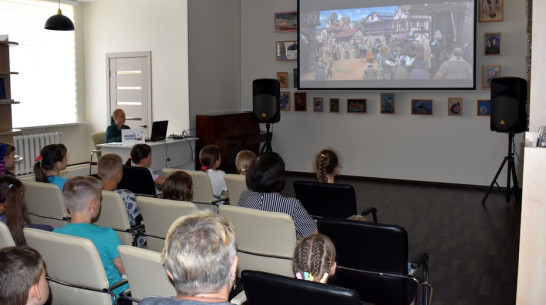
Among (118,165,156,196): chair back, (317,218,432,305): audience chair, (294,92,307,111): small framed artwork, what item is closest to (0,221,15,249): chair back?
(317,218,432,305): audience chair

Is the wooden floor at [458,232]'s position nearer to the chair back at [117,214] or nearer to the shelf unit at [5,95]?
the chair back at [117,214]

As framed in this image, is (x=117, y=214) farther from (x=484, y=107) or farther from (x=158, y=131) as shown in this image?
(x=484, y=107)

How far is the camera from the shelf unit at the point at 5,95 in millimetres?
6848

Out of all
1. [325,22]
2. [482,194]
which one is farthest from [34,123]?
[482,194]

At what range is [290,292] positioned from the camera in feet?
7.34

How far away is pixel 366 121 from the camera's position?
9.61 m

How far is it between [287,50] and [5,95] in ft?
16.4

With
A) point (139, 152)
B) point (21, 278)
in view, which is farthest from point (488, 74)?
point (21, 278)

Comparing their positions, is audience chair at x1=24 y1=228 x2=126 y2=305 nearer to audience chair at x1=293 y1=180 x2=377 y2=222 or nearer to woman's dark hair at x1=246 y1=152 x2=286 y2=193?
woman's dark hair at x1=246 y1=152 x2=286 y2=193

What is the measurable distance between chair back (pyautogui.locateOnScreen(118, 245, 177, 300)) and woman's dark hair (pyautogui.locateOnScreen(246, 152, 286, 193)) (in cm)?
127

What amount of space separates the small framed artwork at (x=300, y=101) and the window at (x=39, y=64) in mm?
4196

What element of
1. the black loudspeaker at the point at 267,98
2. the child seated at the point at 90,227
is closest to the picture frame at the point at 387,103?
the black loudspeaker at the point at 267,98

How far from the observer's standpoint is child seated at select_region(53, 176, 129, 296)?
10.0ft

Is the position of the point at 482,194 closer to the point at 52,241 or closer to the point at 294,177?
the point at 294,177
